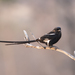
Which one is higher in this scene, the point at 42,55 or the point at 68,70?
the point at 42,55

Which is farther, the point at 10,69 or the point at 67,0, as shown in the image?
the point at 67,0

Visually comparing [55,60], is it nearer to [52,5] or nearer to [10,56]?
[10,56]

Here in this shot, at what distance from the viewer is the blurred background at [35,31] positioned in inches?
54.7

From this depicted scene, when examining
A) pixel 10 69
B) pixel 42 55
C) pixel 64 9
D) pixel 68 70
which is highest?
pixel 64 9

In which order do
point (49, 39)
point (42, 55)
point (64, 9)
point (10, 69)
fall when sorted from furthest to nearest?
point (64, 9), point (42, 55), point (10, 69), point (49, 39)

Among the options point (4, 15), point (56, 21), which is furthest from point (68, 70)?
point (4, 15)

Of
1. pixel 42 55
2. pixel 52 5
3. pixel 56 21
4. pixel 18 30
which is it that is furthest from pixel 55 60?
pixel 52 5

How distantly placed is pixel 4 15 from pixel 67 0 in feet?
3.01

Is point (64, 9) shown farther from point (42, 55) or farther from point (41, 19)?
point (42, 55)

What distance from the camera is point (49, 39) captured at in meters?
0.69

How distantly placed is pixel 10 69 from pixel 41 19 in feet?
2.52

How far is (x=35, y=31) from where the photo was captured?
4.78 feet

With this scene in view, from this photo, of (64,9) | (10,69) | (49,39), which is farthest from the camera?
(64,9)

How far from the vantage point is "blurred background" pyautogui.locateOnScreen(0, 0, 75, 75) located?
1.39m
